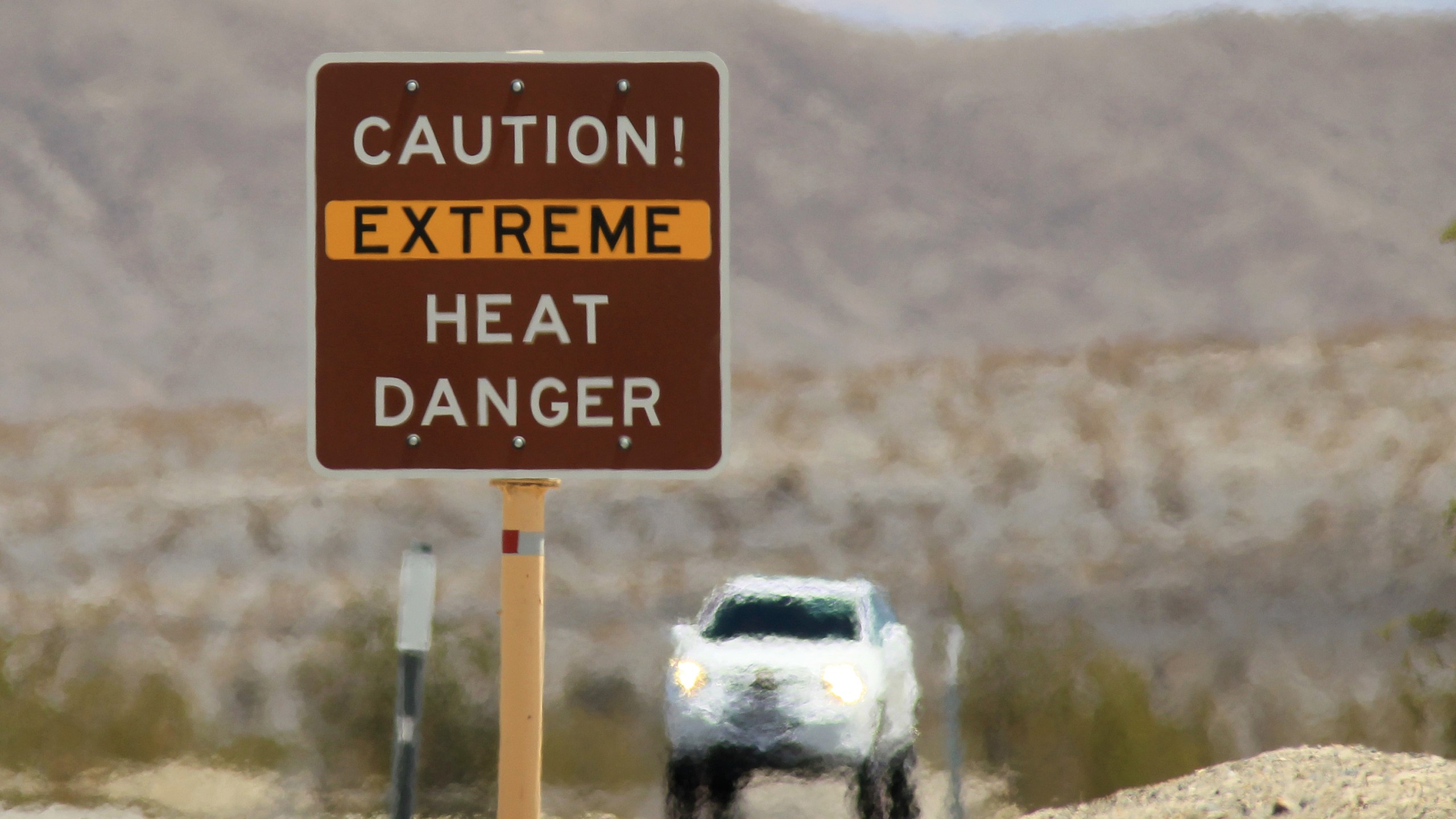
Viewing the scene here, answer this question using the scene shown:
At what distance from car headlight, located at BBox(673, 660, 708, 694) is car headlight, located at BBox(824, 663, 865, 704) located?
742 millimetres

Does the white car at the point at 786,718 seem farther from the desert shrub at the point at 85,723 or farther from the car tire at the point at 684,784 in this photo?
the desert shrub at the point at 85,723

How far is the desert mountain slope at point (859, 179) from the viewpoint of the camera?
205 ft

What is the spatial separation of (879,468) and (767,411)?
4.95m

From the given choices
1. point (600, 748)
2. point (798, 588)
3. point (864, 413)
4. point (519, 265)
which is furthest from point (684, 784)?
point (864, 413)

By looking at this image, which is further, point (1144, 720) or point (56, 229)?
point (56, 229)

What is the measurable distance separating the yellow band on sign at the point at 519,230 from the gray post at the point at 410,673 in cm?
90

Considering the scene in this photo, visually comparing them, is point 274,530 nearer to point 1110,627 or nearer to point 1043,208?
point 1110,627

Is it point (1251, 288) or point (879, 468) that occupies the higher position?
point (1251, 288)

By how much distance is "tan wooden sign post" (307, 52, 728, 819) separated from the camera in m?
4.50

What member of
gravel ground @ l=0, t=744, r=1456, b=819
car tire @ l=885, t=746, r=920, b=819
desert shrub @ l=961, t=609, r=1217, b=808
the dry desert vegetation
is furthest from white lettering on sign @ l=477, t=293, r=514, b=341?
the dry desert vegetation

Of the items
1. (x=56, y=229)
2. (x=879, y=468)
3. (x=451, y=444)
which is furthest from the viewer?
(x=56, y=229)

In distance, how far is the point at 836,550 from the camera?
97.8 feet

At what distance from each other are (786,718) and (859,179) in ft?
219

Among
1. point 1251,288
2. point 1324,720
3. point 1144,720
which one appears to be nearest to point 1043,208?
point 1251,288
